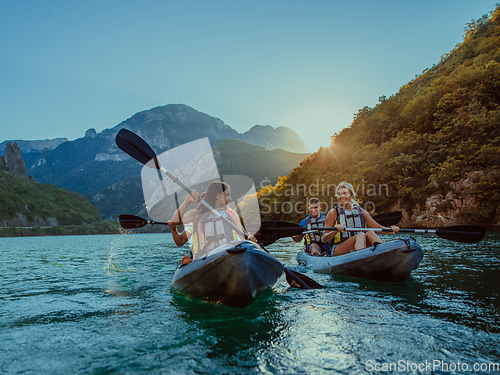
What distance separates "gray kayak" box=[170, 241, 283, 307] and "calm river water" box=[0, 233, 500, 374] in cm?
26

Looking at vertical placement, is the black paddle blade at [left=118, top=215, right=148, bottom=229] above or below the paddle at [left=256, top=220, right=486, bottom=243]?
above

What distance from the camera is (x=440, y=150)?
28062 millimetres

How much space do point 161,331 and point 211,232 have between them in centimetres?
161

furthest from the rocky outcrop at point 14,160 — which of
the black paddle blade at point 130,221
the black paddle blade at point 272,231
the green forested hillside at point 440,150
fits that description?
the black paddle blade at point 272,231

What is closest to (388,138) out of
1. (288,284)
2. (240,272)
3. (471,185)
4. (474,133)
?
(474,133)

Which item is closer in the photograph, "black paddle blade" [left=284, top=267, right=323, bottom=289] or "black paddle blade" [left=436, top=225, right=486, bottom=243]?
"black paddle blade" [left=284, top=267, right=323, bottom=289]

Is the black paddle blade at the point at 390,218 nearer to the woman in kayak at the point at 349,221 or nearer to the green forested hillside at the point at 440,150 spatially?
the woman in kayak at the point at 349,221

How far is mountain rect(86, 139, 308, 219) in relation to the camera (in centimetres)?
14975

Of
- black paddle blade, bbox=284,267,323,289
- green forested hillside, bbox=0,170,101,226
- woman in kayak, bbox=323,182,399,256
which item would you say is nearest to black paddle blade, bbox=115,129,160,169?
black paddle blade, bbox=284,267,323,289

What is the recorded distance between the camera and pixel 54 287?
6641 millimetres

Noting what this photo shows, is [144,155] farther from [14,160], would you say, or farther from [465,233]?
[14,160]

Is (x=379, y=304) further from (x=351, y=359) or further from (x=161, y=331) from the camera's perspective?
→ (x=161, y=331)

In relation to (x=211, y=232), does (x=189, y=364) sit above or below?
below

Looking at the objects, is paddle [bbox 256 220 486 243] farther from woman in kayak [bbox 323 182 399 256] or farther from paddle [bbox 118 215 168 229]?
paddle [bbox 118 215 168 229]
